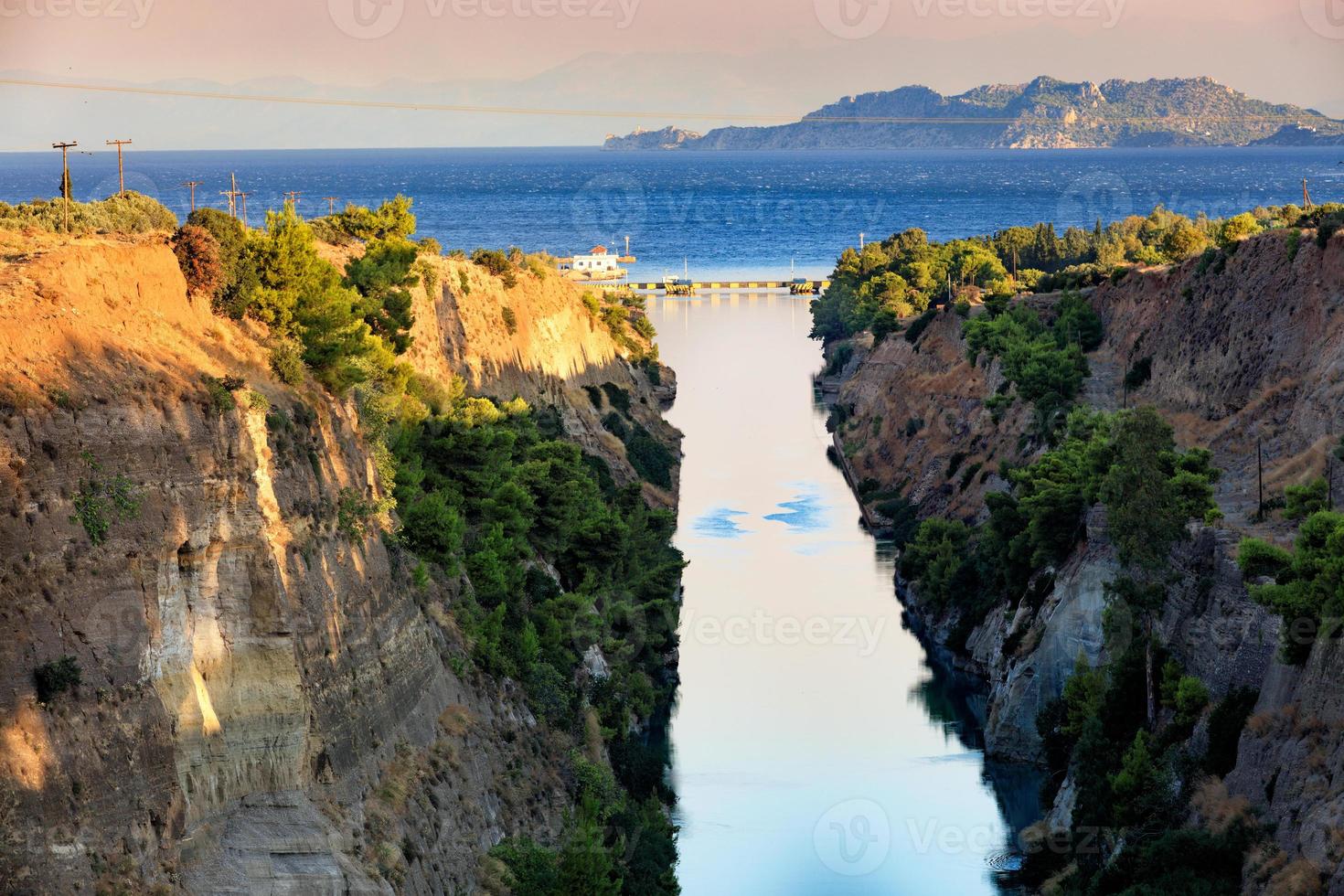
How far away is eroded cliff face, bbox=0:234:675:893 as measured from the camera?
92.7 feet

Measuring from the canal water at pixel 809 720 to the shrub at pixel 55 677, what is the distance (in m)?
22.4

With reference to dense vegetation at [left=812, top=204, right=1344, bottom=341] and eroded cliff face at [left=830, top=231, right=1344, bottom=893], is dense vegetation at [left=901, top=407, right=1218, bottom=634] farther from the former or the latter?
dense vegetation at [left=812, top=204, right=1344, bottom=341]

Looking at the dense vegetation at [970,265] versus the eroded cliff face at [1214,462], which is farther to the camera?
the dense vegetation at [970,265]

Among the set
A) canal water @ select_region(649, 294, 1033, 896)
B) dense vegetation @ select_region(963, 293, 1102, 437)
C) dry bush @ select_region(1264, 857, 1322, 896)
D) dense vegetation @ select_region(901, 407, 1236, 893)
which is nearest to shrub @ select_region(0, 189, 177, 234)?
canal water @ select_region(649, 294, 1033, 896)

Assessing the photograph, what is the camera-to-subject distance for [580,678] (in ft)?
175

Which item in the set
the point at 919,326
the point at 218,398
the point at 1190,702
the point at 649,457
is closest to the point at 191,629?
the point at 218,398

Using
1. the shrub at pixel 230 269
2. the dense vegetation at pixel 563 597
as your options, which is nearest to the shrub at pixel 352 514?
the shrub at pixel 230 269

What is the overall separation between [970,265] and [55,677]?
365 ft

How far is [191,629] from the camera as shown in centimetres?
3103

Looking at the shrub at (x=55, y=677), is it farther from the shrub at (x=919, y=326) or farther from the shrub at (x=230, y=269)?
the shrub at (x=919, y=326)

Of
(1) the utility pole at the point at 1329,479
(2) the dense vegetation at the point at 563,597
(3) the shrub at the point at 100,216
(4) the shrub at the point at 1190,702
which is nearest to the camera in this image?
(2) the dense vegetation at the point at 563,597

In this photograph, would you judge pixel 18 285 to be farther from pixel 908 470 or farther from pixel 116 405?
pixel 908 470

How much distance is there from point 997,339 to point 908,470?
7.46 metres

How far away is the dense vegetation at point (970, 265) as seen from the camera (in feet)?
384
